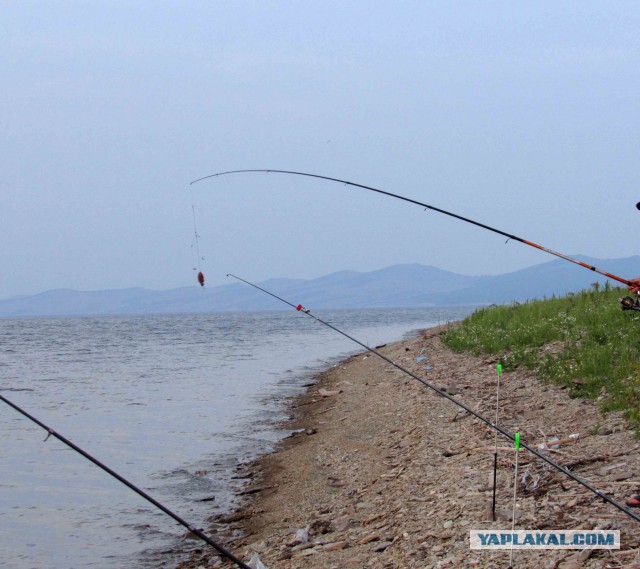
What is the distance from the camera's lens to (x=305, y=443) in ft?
44.0

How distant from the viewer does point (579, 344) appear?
13.0m

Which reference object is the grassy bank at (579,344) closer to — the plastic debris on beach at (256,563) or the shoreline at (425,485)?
the shoreline at (425,485)

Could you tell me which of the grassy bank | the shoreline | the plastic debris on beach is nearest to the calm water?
the shoreline

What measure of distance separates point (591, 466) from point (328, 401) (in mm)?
11188

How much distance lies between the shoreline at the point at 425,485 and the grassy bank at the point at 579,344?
1.10 feet

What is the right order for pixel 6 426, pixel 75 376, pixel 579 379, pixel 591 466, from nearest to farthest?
pixel 591 466 → pixel 579 379 → pixel 6 426 → pixel 75 376

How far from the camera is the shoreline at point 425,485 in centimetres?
636

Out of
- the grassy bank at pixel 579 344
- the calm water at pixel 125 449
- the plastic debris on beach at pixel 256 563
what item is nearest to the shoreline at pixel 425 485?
the plastic debris on beach at pixel 256 563

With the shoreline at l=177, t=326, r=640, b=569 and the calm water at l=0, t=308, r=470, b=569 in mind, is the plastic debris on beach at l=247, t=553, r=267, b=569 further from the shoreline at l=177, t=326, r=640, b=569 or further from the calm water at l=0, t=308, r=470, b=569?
the calm water at l=0, t=308, r=470, b=569

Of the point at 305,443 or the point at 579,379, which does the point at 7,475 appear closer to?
the point at 305,443

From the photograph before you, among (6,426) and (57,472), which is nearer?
(57,472)

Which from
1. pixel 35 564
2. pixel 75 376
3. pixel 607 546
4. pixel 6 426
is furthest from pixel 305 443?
pixel 75 376

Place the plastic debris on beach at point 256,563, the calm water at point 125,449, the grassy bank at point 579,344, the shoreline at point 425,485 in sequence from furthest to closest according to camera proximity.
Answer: the grassy bank at point 579,344 < the calm water at point 125,449 < the plastic debris on beach at point 256,563 < the shoreline at point 425,485

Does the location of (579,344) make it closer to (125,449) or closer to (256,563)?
(256,563)
